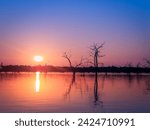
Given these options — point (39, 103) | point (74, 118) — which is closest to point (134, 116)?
point (74, 118)

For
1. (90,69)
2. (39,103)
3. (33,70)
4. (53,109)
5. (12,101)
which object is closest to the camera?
(53,109)

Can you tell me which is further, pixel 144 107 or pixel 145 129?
pixel 144 107

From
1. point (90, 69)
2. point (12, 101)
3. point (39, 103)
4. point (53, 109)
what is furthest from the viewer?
point (90, 69)

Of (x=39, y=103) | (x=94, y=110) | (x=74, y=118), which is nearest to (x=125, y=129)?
(x=74, y=118)

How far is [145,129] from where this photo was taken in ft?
16.2

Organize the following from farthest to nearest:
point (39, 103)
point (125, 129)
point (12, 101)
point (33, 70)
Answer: point (33, 70) → point (12, 101) → point (39, 103) → point (125, 129)

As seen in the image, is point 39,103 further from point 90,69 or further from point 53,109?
point 90,69

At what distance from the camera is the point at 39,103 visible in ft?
27.3

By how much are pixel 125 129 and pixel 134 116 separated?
0.31 m

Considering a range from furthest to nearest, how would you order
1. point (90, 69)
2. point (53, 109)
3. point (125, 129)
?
point (90, 69)
point (53, 109)
point (125, 129)

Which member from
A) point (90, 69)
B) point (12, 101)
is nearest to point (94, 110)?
point (12, 101)

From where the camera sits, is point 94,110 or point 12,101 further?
point 12,101

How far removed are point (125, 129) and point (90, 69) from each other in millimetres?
39198

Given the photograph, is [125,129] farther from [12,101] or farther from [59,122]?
[12,101]
